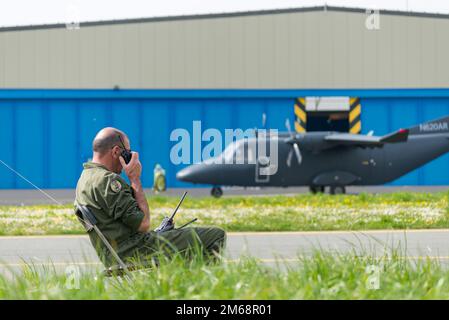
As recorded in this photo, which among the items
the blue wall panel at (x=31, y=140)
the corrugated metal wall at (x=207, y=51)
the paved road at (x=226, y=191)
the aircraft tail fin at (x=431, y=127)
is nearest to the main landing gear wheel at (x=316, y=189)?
the paved road at (x=226, y=191)

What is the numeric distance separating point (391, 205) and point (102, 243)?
13453 millimetres

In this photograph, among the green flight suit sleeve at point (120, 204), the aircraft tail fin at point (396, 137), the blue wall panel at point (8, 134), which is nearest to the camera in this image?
the green flight suit sleeve at point (120, 204)

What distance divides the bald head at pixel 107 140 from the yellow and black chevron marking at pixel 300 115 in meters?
24.9

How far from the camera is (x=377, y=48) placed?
31.1 meters

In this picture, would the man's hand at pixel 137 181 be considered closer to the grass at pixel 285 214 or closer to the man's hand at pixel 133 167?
the man's hand at pixel 133 167

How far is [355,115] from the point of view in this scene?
1237 inches

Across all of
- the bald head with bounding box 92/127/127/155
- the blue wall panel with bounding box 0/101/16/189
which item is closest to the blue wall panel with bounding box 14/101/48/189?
→ the blue wall panel with bounding box 0/101/16/189

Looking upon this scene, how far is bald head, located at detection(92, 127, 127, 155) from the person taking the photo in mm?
6496

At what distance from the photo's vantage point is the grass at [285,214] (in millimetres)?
15320

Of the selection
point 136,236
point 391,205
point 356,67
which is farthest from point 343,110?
point 136,236

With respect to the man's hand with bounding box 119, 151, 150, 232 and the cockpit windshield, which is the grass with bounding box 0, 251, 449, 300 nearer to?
the man's hand with bounding box 119, 151, 150, 232

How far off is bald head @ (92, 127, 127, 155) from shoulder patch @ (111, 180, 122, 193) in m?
0.27
